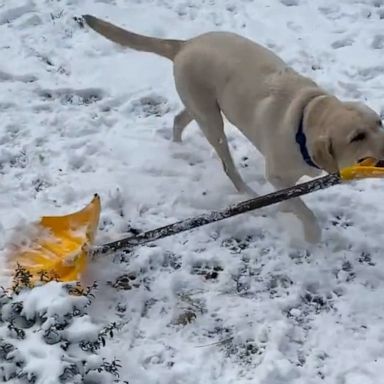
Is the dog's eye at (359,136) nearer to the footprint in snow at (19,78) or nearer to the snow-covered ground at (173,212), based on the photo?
the snow-covered ground at (173,212)

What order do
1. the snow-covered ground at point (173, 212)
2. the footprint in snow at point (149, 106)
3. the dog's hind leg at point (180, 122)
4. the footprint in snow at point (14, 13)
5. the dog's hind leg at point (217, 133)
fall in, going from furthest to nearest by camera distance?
the footprint in snow at point (14, 13) → the footprint in snow at point (149, 106) → the dog's hind leg at point (180, 122) → the dog's hind leg at point (217, 133) → the snow-covered ground at point (173, 212)

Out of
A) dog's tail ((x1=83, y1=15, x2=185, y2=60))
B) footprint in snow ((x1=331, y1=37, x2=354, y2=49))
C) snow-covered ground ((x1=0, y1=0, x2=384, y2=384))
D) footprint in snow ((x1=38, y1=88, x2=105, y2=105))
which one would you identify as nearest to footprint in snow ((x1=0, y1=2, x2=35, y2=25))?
snow-covered ground ((x1=0, y1=0, x2=384, y2=384))

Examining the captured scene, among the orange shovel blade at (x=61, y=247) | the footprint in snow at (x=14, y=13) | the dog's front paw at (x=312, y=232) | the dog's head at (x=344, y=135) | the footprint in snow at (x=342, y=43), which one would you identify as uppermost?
the dog's head at (x=344, y=135)

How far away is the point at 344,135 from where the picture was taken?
3578 mm

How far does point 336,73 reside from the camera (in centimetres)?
544

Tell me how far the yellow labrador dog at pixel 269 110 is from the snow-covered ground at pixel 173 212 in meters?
0.30

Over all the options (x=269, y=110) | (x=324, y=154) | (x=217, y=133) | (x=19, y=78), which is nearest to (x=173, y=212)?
(x=217, y=133)

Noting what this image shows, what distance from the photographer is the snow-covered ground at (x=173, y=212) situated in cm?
345

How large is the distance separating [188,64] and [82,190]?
37.1 inches

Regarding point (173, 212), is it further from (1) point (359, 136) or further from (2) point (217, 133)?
(1) point (359, 136)

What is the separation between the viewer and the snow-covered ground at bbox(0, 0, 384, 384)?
3451 mm

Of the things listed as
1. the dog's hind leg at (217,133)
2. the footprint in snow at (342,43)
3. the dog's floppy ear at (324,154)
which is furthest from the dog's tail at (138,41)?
the footprint in snow at (342,43)

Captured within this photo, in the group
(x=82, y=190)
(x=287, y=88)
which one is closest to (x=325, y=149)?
(x=287, y=88)

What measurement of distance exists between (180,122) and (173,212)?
70 cm
